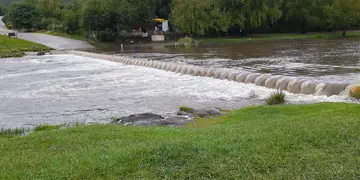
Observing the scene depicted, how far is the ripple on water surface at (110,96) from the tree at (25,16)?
7708 cm

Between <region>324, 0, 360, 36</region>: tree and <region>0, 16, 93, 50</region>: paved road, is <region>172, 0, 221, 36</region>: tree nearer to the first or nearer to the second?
<region>0, 16, 93, 50</region>: paved road

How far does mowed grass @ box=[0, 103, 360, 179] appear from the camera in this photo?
6.06m

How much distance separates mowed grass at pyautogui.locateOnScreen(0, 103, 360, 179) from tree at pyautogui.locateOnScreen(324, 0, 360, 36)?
55715 millimetres

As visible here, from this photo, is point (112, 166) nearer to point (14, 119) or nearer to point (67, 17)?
point (14, 119)

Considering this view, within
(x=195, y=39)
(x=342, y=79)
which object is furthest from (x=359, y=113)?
(x=195, y=39)

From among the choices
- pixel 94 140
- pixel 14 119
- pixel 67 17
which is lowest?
pixel 14 119

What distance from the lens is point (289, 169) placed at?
5.98 meters

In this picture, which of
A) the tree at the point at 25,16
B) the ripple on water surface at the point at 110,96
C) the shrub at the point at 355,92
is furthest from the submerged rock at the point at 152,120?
the tree at the point at 25,16

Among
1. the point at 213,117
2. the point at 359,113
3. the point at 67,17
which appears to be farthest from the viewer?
the point at 67,17

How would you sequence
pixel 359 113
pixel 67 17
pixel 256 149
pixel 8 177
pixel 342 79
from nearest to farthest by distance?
pixel 8 177
pixel 256 149
pixel 359 113
pixel 342 79
pixel 67 17

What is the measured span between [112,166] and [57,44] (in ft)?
220

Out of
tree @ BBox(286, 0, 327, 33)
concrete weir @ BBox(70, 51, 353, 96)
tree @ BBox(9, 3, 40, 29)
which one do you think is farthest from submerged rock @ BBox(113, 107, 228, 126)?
tree @ BBox(9, 3, 40, 29)

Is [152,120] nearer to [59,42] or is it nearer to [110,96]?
[110,96]

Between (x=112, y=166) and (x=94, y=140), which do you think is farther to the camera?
(x=94, y=140)
